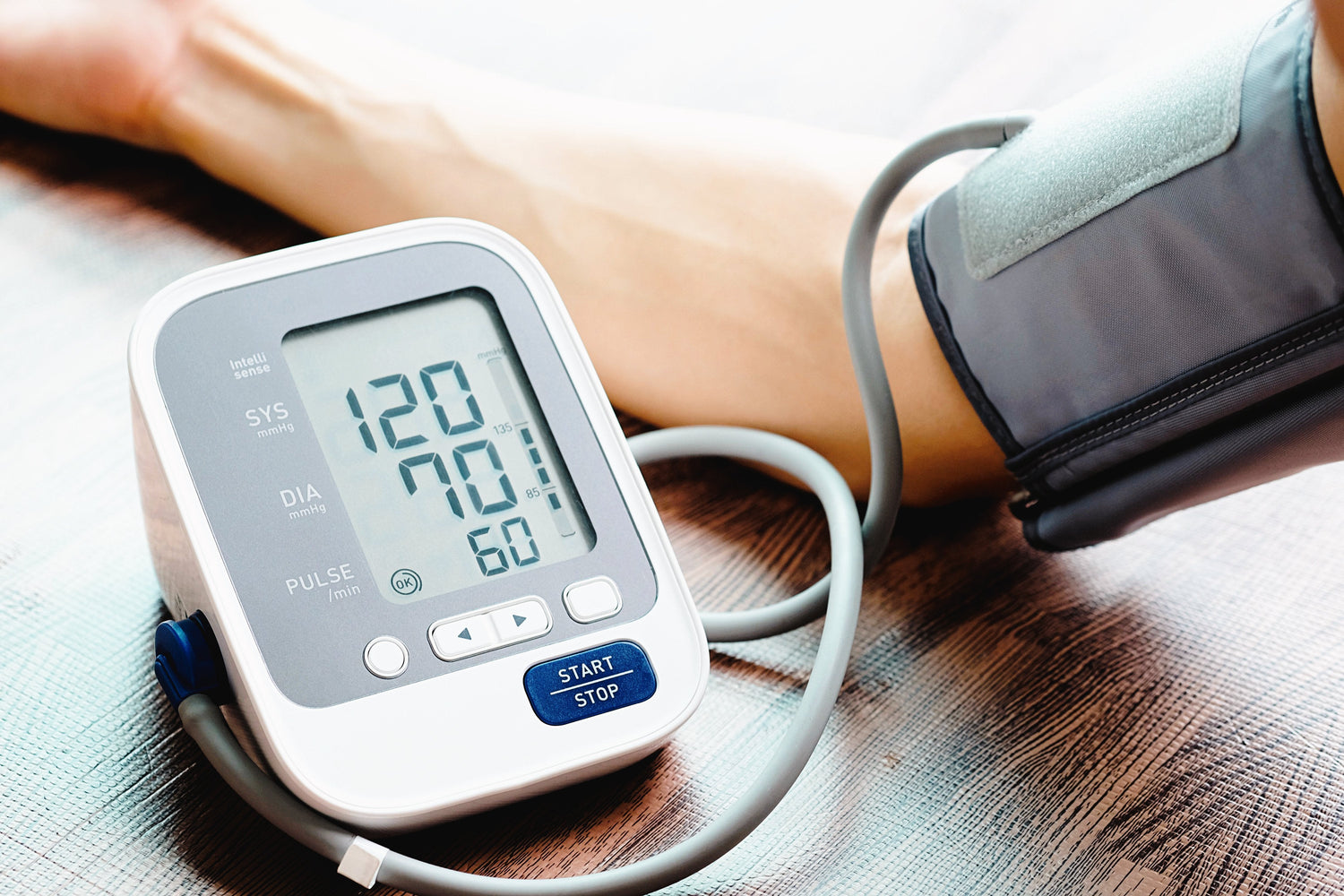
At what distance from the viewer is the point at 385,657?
42 cm

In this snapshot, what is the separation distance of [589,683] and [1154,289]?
0.95 feet

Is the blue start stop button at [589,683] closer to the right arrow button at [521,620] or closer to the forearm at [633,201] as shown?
the right arrow button at [521,620]

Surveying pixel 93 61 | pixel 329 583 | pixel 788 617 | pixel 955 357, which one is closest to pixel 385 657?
pixel 329 583

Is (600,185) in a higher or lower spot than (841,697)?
higher

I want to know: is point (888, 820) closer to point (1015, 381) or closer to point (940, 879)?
point (940, 879)

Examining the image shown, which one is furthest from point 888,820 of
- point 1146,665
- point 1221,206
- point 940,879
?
point 1221,206

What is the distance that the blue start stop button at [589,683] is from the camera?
0.42m

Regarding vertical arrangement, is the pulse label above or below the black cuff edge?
below

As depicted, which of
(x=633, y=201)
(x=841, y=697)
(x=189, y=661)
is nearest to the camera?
(x=189, y=661)

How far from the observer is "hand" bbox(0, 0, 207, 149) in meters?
0.71

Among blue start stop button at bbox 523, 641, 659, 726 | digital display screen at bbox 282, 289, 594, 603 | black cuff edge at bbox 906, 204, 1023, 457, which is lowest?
blue start stop button at bbox 523, 641, 659, 726

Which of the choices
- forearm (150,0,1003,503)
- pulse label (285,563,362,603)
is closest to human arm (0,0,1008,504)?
forearm (150,0,1003,503)

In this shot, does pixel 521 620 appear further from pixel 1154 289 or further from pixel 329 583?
pixel 1154 289

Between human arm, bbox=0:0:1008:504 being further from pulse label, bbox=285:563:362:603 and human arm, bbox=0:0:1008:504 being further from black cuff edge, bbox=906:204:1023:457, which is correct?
pulse label, bbox=285:563:362:603
